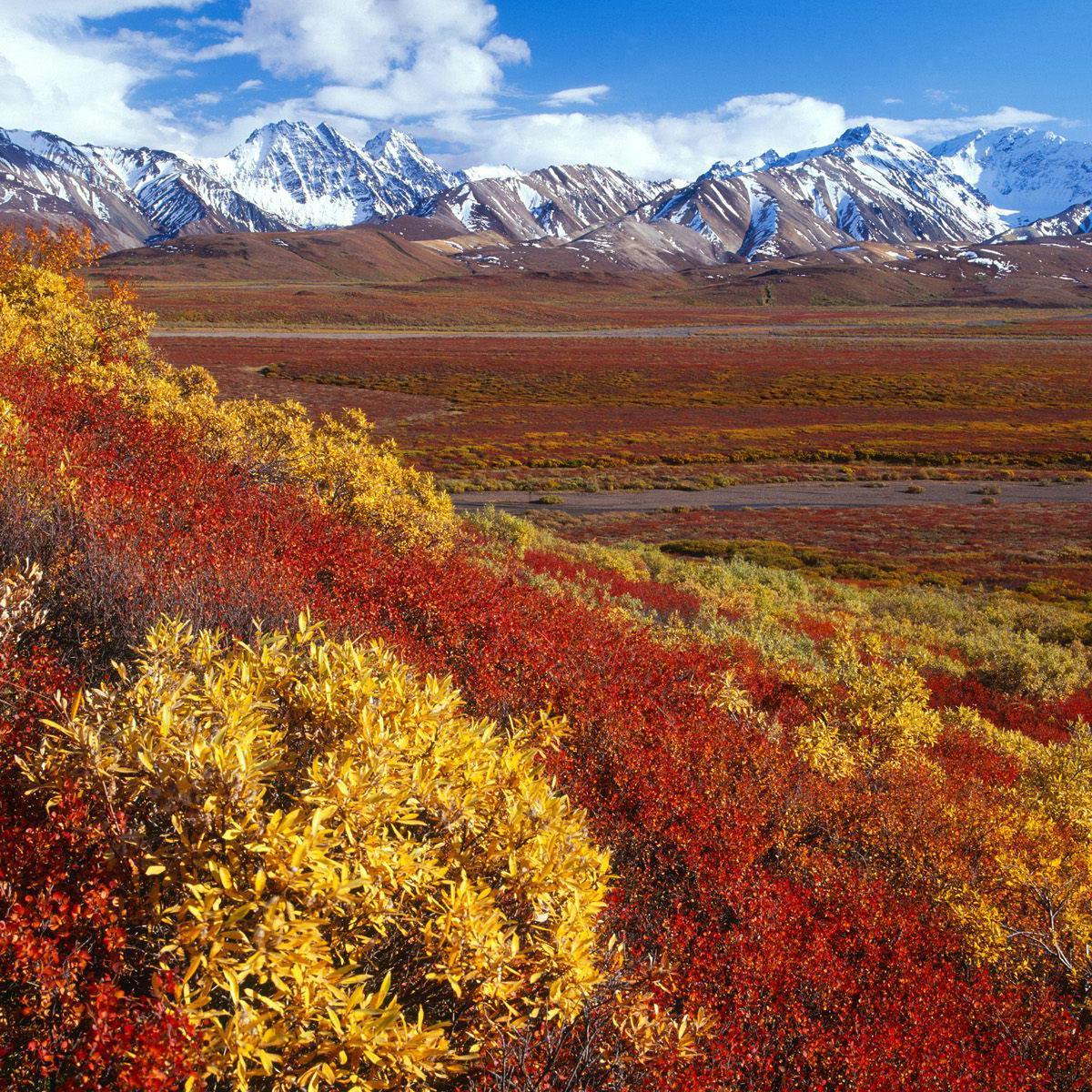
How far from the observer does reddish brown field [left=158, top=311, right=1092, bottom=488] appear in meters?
49.5

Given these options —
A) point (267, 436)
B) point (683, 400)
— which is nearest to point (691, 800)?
point (267, 436)

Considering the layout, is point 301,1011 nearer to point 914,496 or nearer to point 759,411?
point 914,496

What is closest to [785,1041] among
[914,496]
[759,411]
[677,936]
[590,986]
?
[677,936]

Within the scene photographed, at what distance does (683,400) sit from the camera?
234ft

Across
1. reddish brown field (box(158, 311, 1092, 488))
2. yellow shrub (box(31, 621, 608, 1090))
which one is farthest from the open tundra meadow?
reddish brown field (box(158, 311, 1092, 488))

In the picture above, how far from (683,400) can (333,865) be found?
236 feet

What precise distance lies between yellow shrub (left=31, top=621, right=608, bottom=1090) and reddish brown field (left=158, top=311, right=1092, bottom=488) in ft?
127

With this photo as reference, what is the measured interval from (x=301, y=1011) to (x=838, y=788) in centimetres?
575

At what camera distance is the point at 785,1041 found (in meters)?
3.69

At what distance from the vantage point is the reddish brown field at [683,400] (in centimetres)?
4953

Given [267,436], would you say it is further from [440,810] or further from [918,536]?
[918,536]

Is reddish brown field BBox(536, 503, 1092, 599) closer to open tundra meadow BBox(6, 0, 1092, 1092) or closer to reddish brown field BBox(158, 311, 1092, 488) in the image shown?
reddish brown field BBox(158, 311, 1092, 488)

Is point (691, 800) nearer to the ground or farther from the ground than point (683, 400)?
nearer to the ground

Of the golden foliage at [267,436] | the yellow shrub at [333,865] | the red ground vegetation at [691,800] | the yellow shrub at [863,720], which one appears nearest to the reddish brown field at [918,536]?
the golden foliage at [267,436]
